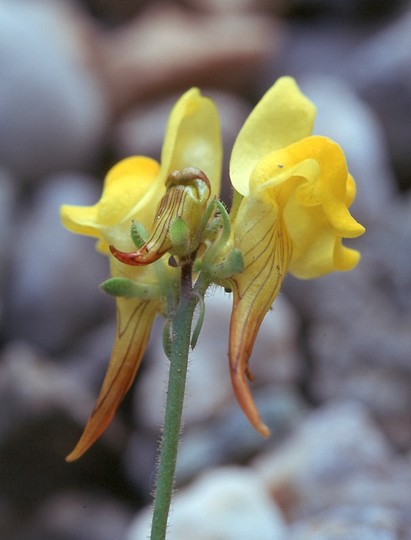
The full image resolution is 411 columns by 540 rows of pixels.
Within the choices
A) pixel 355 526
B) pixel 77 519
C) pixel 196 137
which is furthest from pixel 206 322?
pixel 196 137

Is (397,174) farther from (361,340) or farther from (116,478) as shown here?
(116,478)

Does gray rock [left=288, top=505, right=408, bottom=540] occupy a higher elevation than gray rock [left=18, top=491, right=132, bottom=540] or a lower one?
lower

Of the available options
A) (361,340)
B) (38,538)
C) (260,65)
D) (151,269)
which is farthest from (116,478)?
(260,65)

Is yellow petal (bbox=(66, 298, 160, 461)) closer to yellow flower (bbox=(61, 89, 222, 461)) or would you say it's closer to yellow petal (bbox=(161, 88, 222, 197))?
yellow flower (bbox=(61, 89, 222, 461))

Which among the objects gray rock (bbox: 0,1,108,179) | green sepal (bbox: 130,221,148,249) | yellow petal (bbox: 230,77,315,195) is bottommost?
green sepal (bbox: 130,221,148,249)

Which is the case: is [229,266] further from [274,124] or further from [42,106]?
[42,106]

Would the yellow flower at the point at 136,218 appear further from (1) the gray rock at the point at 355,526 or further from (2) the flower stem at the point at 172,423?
(1) the gray rock at the point at 355,526

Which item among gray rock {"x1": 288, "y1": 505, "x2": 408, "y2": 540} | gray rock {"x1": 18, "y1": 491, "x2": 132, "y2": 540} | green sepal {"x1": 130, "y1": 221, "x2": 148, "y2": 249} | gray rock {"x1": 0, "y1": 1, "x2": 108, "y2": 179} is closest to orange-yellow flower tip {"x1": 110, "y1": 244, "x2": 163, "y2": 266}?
green sepal {"x1": 130, "y1": 221, "x2": 148, "y2": 249}
